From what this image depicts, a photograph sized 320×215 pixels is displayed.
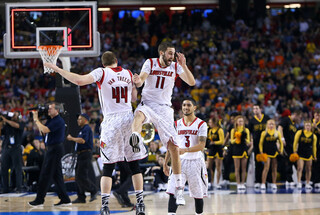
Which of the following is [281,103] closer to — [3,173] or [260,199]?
[260,199]

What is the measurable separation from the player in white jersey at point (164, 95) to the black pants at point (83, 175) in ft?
15.8

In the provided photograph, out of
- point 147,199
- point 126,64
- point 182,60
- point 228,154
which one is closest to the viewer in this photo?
point 182,60

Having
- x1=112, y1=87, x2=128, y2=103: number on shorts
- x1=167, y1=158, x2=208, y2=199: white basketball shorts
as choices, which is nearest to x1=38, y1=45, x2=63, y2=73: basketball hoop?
x1=112, y1=87, x2=128, y2=103: number on shorts

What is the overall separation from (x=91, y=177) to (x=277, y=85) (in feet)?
42.6

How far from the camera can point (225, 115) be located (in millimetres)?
21188

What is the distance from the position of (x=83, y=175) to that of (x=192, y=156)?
4693 millimetres

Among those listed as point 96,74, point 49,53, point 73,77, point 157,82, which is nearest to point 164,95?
point 157,82

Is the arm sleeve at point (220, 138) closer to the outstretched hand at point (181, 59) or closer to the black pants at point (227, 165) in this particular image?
the black pants at point (227, 165)

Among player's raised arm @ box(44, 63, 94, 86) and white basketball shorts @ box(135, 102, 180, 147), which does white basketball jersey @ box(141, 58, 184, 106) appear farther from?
player's raised arm @ box(44, 63, 94, 86)

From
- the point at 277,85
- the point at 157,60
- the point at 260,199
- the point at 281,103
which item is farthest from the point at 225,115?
the point at 157,60

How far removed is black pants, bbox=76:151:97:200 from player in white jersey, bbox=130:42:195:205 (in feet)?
15.8

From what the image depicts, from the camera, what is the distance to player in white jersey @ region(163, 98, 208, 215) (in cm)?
963

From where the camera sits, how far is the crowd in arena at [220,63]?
23.1m

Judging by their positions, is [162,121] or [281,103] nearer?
[162,121]
